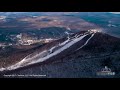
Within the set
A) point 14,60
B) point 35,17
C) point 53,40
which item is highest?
point 35,17

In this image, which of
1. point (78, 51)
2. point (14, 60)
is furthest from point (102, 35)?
point (14, 60)

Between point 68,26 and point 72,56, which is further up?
point 68,26

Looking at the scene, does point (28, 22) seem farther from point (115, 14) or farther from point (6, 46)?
point (115, 14)

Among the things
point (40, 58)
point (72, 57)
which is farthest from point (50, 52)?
point (72, 57)

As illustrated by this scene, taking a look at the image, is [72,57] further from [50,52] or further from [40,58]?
[40,58]
